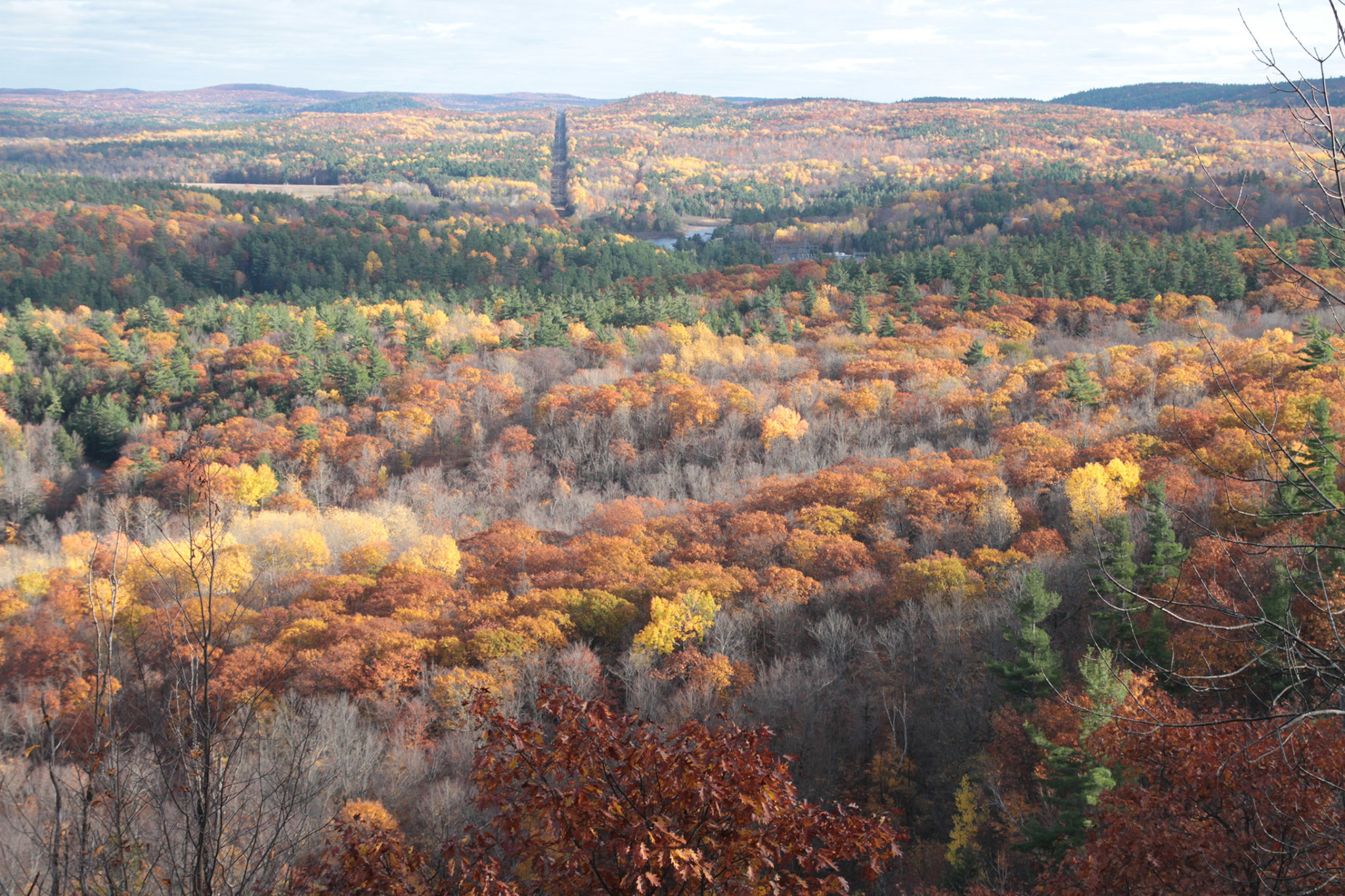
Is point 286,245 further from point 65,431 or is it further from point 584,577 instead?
point 584,577

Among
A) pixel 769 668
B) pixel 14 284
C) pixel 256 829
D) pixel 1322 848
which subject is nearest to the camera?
pixel 256 829

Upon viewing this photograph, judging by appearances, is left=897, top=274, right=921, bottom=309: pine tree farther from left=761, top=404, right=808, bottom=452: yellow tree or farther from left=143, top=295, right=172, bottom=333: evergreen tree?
left=143, top=295, right=172, bottom=333: evergreen tree

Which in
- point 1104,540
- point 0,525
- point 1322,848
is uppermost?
point 1322,848

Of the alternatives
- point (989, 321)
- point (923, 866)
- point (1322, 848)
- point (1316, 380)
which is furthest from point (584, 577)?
point (989, 321)

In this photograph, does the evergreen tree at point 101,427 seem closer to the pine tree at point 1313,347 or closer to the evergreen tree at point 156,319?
the evergreen tree at point 156,319

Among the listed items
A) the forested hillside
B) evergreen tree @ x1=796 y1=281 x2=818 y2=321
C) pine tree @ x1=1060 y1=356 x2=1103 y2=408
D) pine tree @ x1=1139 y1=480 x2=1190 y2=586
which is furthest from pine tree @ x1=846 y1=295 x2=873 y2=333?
pine tree @ x1=1139 y1=480 x2=1190 y2=586

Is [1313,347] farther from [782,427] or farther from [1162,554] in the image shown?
[782,427]

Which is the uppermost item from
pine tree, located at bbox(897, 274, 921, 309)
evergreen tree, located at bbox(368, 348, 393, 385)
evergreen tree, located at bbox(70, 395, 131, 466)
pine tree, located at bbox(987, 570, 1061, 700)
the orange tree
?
the orange tree

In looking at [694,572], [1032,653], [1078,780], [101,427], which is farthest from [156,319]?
[1078,780]
